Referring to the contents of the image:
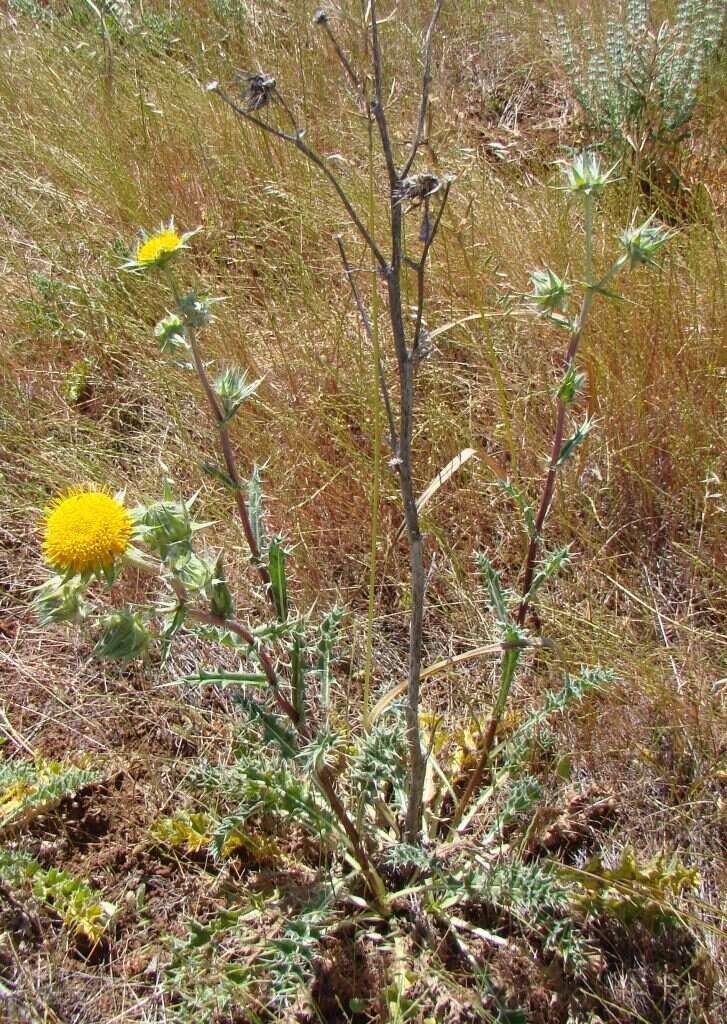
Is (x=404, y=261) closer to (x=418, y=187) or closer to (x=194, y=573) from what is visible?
(x=418, y=187)

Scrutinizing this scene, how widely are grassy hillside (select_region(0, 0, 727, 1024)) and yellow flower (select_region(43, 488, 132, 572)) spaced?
1.57 feet

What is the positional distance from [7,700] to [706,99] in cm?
353

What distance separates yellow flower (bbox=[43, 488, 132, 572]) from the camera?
1.25 meters

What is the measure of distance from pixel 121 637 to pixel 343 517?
1188mm

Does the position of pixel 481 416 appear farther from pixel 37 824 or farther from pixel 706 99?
pixel 706 99

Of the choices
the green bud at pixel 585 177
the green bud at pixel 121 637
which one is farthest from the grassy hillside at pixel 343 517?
the green bud at pixel 121 637

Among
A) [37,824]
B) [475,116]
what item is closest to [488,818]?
[37,824]

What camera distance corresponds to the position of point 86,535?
1.25 m

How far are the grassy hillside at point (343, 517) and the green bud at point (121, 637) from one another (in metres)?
0.47

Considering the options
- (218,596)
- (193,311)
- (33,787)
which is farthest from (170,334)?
(33,787)

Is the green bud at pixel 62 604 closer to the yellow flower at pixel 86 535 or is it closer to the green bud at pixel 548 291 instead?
the yellow flower at pixel 86 535

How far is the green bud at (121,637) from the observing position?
1.21 m

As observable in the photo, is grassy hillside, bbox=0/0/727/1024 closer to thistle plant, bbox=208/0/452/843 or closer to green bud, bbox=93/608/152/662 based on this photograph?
thistle plant, bbox=208/0/452/843

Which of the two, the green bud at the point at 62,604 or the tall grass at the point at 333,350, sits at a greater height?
the tall grass at the point at 333,350
